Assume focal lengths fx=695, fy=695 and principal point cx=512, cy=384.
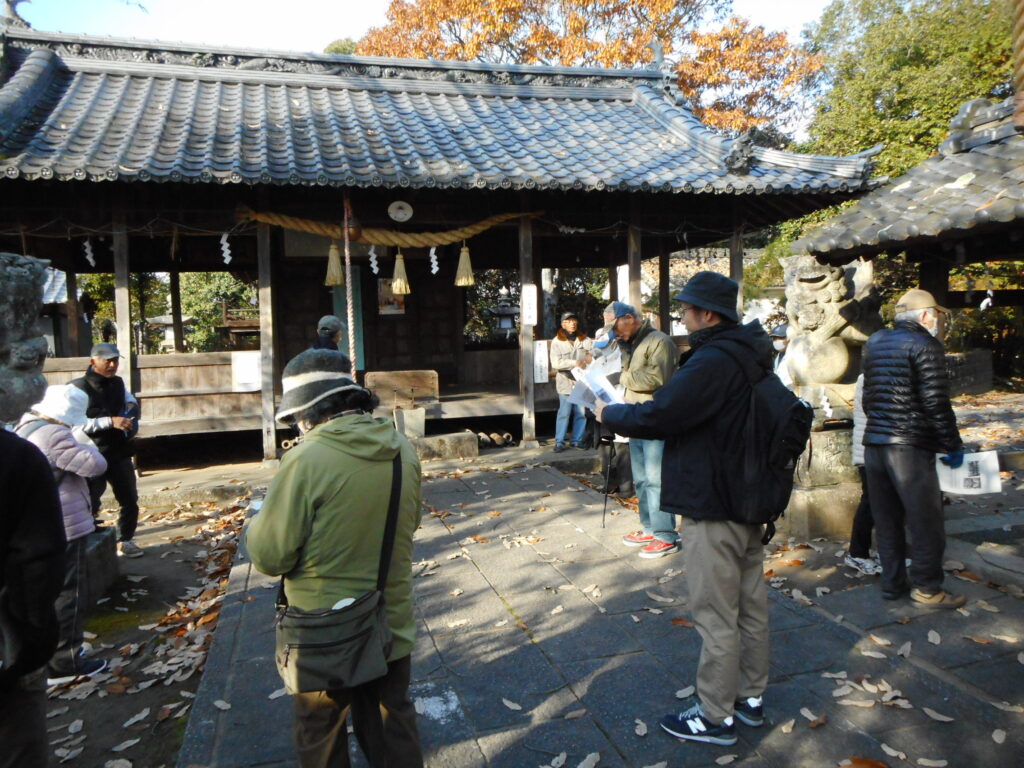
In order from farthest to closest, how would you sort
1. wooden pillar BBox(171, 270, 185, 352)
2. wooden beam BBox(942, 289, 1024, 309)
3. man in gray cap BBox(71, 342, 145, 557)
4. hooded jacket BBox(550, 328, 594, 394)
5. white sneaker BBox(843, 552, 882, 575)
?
wooden pillar BBox(171, 270, 185, 352), hooded jacket BBox(550, 328, 594, 394), man in gray cap BBox(71, 342, 145, 557), wooden beam BBox(942, 289, 1024, 309), white sneaker BBox(843, 552, 882, 575)

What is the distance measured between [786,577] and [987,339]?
62.7 feet

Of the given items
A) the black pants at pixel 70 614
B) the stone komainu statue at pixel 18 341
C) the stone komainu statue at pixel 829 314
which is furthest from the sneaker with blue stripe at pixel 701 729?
the stone komainu statue at pixel 829 314

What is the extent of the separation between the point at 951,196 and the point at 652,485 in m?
3.06

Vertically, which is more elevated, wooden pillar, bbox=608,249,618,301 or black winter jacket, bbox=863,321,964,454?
wooden pillar, bbox=608,249,618,301

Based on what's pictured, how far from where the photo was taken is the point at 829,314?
6.12m

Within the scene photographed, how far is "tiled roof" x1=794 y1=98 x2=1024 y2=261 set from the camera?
180 inches

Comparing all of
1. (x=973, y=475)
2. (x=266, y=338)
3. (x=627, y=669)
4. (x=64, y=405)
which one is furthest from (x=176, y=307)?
(x=973, y=475)

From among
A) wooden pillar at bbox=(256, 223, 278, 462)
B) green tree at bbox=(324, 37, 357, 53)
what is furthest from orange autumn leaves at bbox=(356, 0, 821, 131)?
wooden pillar at bbox=(256, 223, 278, 462)

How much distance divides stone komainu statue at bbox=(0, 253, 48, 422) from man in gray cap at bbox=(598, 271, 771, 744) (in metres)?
2.34

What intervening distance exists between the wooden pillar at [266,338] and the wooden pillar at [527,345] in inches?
147

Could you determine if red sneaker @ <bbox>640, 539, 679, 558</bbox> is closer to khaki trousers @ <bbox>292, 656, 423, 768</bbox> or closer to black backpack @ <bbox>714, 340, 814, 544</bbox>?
black backpack @ <bbox>714, 340, 814, 544</bbox>

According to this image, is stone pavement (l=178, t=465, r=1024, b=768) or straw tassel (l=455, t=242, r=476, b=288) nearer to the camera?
stone pavement (l=178, t=465, r=1024, b=768)

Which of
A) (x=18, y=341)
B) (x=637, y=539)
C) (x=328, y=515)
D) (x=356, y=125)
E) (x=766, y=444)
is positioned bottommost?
(x=637, y=539)

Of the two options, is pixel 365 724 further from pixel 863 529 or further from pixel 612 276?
pixel 612 276
